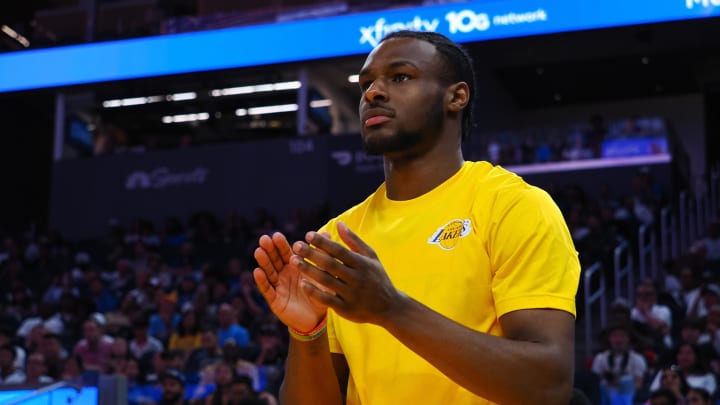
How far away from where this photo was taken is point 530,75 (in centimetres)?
1842

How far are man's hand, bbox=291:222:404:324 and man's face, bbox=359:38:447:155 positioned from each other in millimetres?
451

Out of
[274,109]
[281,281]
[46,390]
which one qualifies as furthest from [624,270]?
[281,281]

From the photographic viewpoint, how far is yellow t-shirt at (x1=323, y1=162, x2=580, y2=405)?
194 centimetres

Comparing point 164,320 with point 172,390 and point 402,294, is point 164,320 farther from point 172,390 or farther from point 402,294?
point 402,294

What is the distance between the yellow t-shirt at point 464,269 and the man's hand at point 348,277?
12.2 inches

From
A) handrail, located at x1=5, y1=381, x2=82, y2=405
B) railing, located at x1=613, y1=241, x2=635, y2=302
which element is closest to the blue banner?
railing, located at x1=613, y1=241, x2=635, y2=302

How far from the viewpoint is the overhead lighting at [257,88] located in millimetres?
16969

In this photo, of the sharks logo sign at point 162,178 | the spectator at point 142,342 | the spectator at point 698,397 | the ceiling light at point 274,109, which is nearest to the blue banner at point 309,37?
the sharks logo sign at point 162,178

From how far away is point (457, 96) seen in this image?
2193mm

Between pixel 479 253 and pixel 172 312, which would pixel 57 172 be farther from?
pixel 479 253

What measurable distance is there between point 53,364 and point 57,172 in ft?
30.4

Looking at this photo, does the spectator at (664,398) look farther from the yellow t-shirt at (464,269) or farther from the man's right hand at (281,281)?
the man's right hand at (281,281)

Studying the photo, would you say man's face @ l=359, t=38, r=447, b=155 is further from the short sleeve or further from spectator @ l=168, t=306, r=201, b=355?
spectator @ l=168, t=306, r=201, b=355

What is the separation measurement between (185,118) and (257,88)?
1.64 m
